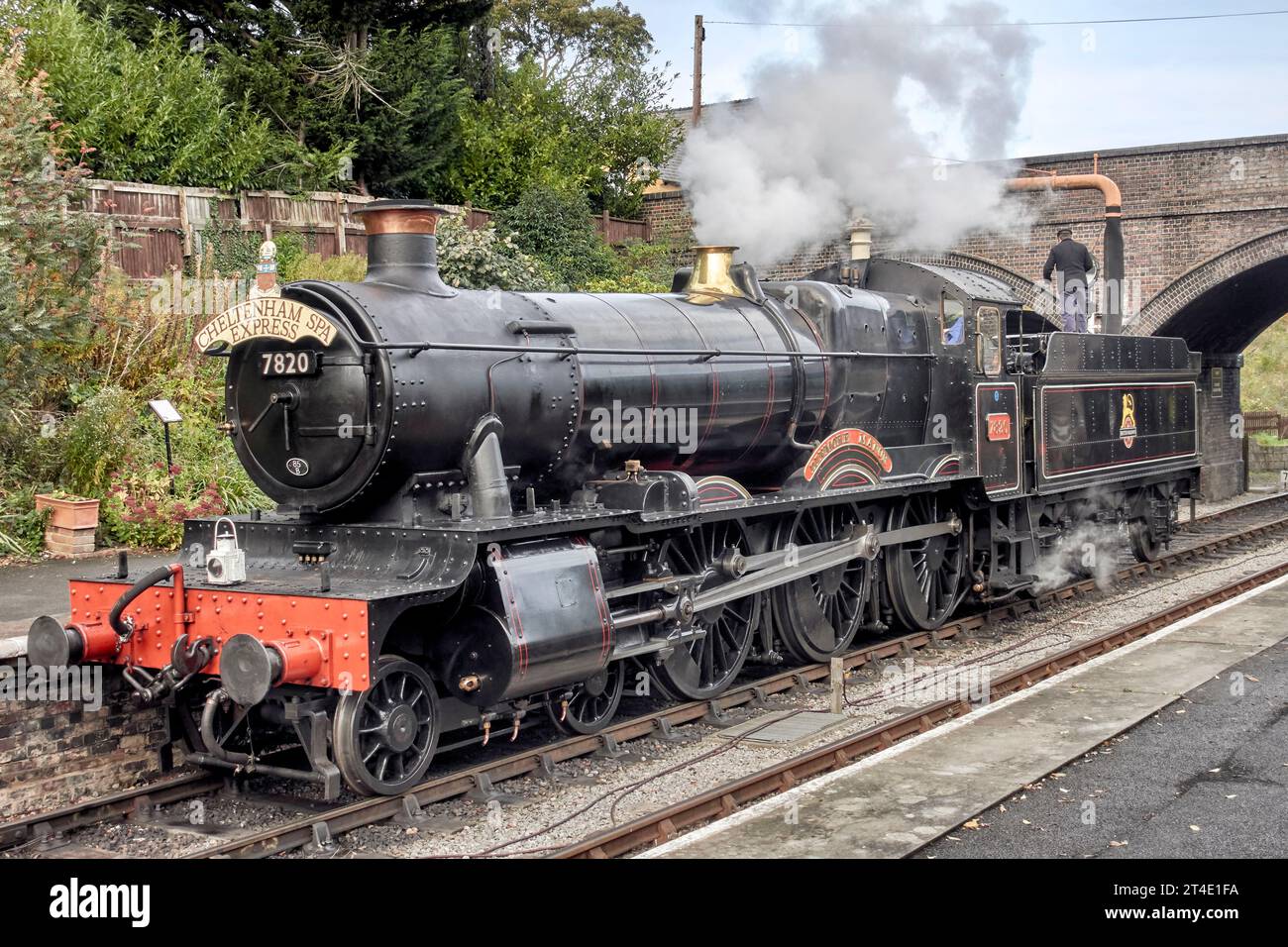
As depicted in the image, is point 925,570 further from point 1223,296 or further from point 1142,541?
point 1223,296

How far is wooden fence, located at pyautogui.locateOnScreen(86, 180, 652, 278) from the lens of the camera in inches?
642

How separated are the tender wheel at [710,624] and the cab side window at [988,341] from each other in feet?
11.6

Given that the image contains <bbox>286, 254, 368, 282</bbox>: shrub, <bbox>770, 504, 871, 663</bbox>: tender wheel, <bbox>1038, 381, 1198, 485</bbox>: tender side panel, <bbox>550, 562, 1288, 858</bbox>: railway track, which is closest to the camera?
<bbox>550, 562, 1288, 858</bbox>: railway track

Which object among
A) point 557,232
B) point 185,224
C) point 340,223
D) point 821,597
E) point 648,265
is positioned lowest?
point 821,597

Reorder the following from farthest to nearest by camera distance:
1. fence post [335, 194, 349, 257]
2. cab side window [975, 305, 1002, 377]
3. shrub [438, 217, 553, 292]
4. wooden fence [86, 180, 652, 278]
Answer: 1. fence post [335, 194, 349, 257]
2. shrub [438, 217, 553, 292]
3. wooden fence [86, 180, 652, 278]
4. cab side window [975, 305, 1002, 377]

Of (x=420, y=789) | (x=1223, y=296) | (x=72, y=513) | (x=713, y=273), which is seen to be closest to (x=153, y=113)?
(x=72, y=513)

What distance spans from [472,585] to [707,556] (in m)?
2.48

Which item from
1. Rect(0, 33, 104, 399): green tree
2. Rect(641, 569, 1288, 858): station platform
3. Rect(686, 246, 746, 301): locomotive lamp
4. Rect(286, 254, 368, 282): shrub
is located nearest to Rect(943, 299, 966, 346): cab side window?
Rect(686, 246, 746, 301): locomotive lamp

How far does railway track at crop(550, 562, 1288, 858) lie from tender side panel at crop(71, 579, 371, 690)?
1446 millimetres

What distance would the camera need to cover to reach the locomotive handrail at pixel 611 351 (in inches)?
269

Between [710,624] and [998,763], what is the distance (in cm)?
247

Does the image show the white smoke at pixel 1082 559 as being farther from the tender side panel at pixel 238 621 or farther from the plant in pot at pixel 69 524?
the plant in pot at pixel 69 524

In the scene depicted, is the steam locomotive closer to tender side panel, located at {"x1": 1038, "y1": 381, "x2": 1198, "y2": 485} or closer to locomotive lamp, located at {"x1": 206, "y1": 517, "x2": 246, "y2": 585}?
locomotive lamp, located at {"x1": 206, "y1": 517, "x2": 246, "y2": 585}

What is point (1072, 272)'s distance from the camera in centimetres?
1585
